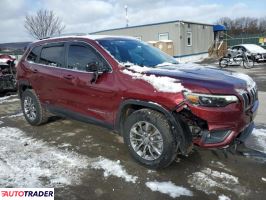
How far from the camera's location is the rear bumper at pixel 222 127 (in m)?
3.91

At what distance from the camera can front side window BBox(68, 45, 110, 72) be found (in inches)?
194

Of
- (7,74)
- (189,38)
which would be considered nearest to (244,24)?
(189,38)

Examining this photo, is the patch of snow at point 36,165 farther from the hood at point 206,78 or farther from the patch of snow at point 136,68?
the hood at point 206,78

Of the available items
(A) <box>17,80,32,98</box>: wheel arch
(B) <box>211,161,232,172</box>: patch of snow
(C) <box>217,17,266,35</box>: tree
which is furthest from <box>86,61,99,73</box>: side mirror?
(C) <box>217,17,266,35</box>: tree

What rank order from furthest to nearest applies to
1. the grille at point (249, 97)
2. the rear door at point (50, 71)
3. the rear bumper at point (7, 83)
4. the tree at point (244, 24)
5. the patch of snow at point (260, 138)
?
1. the tree at point (244, 24)
2. the rear bumper at point (7, 83)
3. the rear door at point (50, 71)
4. the patch of snow at point (260, 138)
5. the grille at point (249, 97)

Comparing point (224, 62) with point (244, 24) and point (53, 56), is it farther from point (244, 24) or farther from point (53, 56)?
point (244, 24)

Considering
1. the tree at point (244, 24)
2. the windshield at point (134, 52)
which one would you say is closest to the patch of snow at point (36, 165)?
the windshield at point (134, 52)

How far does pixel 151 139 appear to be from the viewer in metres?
4.43

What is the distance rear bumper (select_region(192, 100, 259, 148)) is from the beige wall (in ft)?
84.2

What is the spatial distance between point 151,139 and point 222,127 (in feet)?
3.19

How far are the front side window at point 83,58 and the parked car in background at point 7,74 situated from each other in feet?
21.3

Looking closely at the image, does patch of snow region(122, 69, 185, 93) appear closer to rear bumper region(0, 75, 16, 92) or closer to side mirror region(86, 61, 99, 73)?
side mirror region(86, 61, 99, 73)

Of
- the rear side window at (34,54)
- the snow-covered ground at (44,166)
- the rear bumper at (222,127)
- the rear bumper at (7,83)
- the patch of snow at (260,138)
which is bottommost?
the patch of snow at (260,138)

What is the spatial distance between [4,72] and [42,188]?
8695 mm
